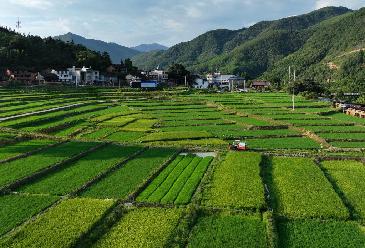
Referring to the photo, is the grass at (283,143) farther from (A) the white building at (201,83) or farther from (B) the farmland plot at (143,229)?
(A) the white building at (201,83)

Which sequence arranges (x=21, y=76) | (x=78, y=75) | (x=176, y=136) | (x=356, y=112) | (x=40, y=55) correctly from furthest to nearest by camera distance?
1. (x=40, y=55)
2. (x=78, y=75)
3. (x=21, y=76)
4. (x=356, y=112)
5. (x=176, y=136)

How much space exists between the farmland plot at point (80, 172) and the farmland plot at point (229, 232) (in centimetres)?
777

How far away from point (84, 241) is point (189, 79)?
108795 mm

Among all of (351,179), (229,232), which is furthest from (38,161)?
(351,179)

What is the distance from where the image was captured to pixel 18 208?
19.4 metres

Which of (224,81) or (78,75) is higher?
(78,75)

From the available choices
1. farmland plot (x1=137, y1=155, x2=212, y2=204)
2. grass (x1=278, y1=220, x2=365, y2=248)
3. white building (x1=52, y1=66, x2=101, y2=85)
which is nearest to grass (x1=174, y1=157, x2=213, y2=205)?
farmland plot (x1=137, y1=155, x2=212, y2=204)

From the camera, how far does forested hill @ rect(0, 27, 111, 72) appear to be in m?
91.7

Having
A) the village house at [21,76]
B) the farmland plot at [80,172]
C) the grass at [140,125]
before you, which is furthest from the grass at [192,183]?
the village house at [21,76]

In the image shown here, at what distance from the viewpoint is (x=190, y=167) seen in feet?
90.5

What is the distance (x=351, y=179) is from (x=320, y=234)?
9.09 metres

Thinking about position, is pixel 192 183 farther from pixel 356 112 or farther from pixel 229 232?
pixel 356 112

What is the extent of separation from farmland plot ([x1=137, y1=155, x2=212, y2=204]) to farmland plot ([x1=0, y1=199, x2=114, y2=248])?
99.8 inches

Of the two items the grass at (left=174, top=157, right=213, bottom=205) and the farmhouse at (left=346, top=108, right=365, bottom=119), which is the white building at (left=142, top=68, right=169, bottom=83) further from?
the grass at (left=174, top=157, right=213, bottom=205)
